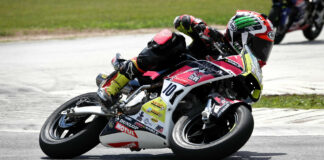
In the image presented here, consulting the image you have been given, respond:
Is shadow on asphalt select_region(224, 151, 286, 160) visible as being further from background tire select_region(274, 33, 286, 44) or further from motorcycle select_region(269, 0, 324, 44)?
background tire select_region(274, 33, 286, 44)

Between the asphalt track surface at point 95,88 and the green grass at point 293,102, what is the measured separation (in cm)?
47

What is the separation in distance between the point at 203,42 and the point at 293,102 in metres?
3.96

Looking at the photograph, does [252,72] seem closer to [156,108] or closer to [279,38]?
[156,108]

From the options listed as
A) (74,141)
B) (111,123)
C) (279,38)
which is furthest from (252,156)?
(279,38)

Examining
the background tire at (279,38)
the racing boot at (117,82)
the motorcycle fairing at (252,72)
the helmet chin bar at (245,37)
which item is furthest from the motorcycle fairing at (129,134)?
the background tire at (279,38)

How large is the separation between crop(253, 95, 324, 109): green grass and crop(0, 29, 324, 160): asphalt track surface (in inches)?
18.6

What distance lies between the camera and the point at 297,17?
16422 millimetres

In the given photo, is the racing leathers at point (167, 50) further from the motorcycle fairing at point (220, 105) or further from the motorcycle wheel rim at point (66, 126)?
Answer: the motorcycle fairing at point (220, 105)

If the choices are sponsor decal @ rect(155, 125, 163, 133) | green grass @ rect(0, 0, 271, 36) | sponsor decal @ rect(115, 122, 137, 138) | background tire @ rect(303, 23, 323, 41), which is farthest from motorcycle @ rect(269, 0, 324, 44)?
sponsor decal @ rect(155, 125, 163, 133)

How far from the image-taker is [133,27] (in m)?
20.6

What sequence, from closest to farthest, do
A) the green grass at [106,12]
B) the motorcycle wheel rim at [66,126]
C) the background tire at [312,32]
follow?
the motorcycle wheel rim at [66,126], the background tire at [312,32], the green grass at [106,12]

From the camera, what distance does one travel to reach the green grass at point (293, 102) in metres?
9.26

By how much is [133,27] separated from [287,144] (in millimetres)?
14222

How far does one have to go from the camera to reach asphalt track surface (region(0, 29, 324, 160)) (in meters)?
6.57
